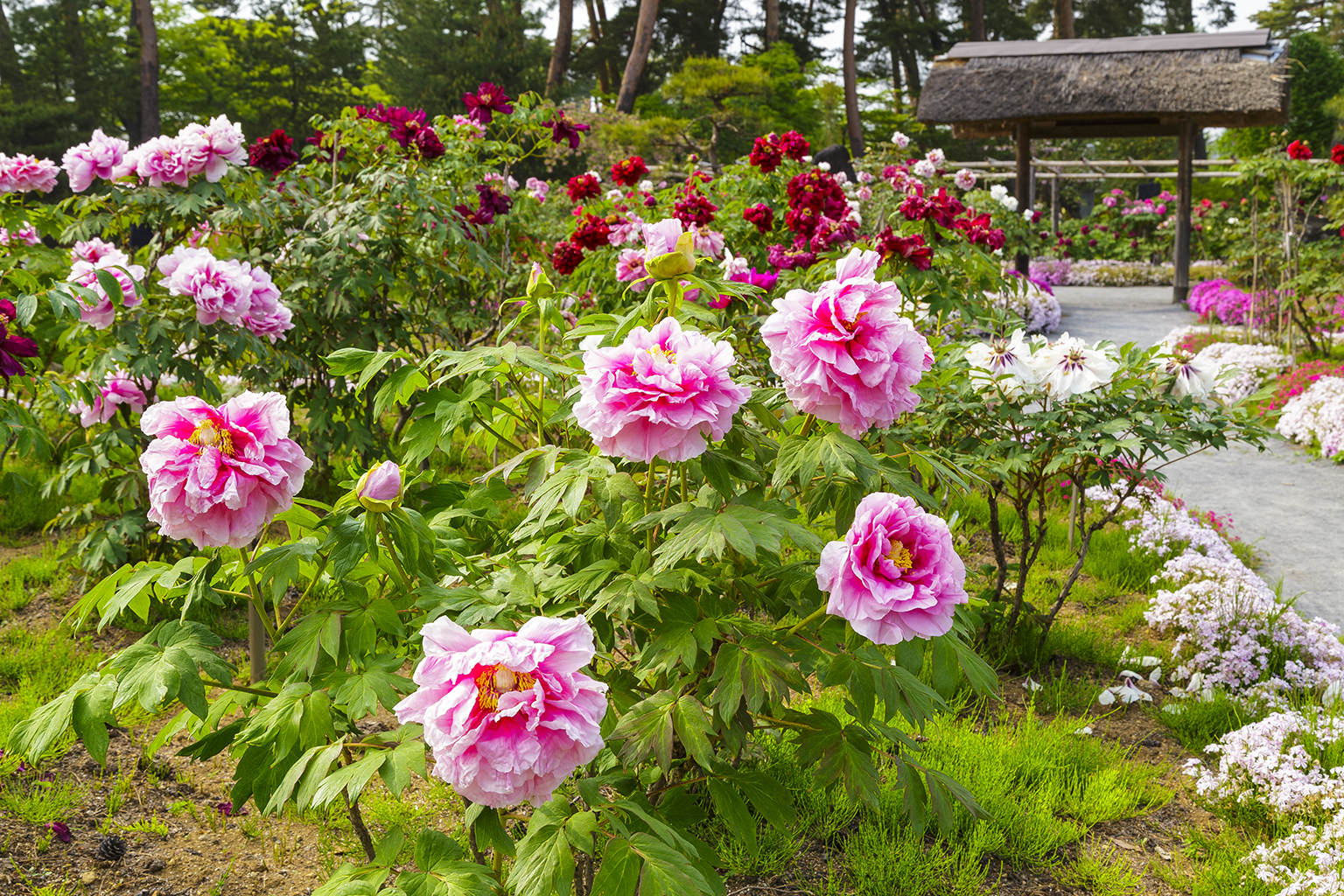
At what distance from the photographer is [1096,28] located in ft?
87.9

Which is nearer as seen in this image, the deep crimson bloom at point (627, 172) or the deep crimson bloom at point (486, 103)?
the deep crimson bloom at point (627, 172)

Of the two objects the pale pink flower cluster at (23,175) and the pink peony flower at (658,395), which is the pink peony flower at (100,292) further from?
the pink peony flower at (658,395)

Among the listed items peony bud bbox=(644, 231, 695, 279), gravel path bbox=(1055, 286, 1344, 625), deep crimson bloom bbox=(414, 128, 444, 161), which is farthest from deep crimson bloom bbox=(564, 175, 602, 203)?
gravel path bbox=(1055, 286, 1344, 625)

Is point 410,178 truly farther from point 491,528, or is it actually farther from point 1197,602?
point 1197,602

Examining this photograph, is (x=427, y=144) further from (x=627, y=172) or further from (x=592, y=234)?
(x=592, y=234)

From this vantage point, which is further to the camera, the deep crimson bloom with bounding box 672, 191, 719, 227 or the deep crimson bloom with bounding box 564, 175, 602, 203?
the deep crimson bloom with bounding box 564, 175, 602, 203

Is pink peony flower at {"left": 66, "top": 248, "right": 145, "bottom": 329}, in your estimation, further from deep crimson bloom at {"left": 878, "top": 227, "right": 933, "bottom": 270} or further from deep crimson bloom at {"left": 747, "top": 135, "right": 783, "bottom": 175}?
deep crimson bloom at {"left": 747, "top": 135, "right": 783, "bottom": 175}

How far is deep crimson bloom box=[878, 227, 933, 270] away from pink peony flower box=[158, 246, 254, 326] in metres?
1.93

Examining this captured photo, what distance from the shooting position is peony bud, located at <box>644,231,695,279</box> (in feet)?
4.72

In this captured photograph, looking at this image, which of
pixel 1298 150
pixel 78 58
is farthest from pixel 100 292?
pixel 78 58

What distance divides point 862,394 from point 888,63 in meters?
28.7

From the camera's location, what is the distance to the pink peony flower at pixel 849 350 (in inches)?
47.7

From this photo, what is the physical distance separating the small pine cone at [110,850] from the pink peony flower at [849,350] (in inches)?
74.3

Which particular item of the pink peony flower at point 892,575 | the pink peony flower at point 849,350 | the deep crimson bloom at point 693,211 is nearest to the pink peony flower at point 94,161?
the deep crimson bloom at point 693,211
